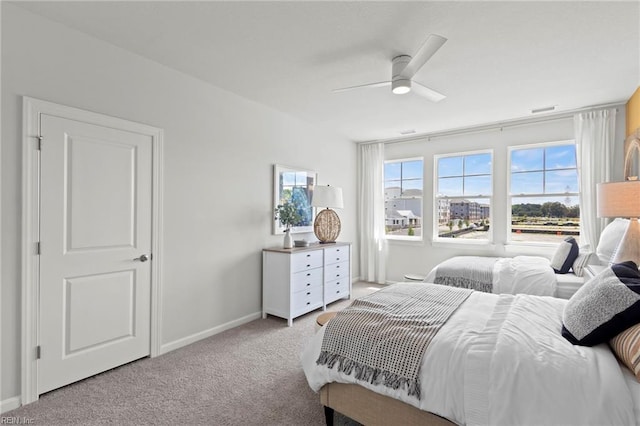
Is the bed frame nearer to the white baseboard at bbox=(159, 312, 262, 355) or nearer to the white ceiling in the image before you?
the white baseboard at bbox=(159, 312, 262, 355)

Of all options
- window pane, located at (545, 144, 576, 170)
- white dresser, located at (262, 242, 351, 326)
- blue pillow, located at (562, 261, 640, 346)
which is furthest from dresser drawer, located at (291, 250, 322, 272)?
window pane, located at (545, 144, 576, 170)

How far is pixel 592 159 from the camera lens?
3.82 metres

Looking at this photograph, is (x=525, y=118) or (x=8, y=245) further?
(x=525, y=118)

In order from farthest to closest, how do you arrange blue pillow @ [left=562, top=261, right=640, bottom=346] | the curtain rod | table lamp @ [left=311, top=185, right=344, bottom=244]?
1. table lamp @ [left=311, top=185, right=344, bottom=244]
2. the curtain rod
3. blue pillow @ [left=562, top=261, right=640, bottom=346]

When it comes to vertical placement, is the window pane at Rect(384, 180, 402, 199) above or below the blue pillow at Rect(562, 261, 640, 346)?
above

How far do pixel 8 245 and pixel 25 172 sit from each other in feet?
1.63

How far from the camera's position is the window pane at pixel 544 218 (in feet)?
13.8

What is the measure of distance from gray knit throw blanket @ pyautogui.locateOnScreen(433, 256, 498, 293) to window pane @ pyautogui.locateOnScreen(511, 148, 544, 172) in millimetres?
1656

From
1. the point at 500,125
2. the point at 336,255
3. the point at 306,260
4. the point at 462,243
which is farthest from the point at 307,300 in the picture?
the point at 500,125

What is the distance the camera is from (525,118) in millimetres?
4277

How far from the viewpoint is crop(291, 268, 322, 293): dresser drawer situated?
12.0 ft

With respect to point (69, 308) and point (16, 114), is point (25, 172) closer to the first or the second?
point (16, 114)

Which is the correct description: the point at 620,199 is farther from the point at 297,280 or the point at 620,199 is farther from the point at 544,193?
the point at 297,280

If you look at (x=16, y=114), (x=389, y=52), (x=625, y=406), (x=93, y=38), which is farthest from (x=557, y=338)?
(x=93, y=38)
